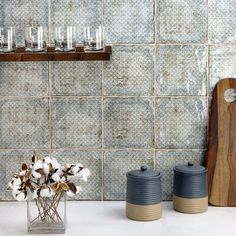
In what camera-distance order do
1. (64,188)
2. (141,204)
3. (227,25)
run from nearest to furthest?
(64,188) < (141,204) < (227,25)

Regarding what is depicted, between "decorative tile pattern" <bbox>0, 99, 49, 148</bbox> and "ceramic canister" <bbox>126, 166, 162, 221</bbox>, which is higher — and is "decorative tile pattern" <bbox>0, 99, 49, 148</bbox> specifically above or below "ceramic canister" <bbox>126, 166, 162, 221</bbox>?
above

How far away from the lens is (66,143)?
1.94 meters

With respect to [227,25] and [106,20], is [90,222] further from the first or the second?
[227,25]

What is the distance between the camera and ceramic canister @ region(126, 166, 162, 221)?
1.71 metres

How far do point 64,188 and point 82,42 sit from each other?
2.00 ft

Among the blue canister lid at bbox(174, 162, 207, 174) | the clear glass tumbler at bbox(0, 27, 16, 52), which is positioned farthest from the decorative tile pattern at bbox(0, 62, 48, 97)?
the blue canister lid at bbox(174, 162, 207, 174)

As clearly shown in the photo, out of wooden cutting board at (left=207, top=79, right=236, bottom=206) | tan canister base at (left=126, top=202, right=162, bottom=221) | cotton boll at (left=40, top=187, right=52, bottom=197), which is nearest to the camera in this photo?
cotton boll at (left=40, top=187, right=52, bottom=197)

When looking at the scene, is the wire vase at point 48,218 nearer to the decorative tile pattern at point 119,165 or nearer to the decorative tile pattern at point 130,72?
the decorative tile pattern at point 119,165

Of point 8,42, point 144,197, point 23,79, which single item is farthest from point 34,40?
point 144,197

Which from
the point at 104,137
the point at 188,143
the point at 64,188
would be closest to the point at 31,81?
the point at 104,137

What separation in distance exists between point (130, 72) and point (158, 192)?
480 mm

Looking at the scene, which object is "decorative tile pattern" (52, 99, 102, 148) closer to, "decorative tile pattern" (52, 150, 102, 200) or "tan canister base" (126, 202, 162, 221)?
"decorative tile pattern" (52, 150, 102, 200)

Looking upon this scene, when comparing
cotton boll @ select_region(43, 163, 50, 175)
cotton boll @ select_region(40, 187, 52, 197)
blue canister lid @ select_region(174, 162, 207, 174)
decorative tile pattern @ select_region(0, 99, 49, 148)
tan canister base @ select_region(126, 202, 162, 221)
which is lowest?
tan canister base @ select_region(126, 202, 162, 221)

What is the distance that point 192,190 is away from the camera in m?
1.79
